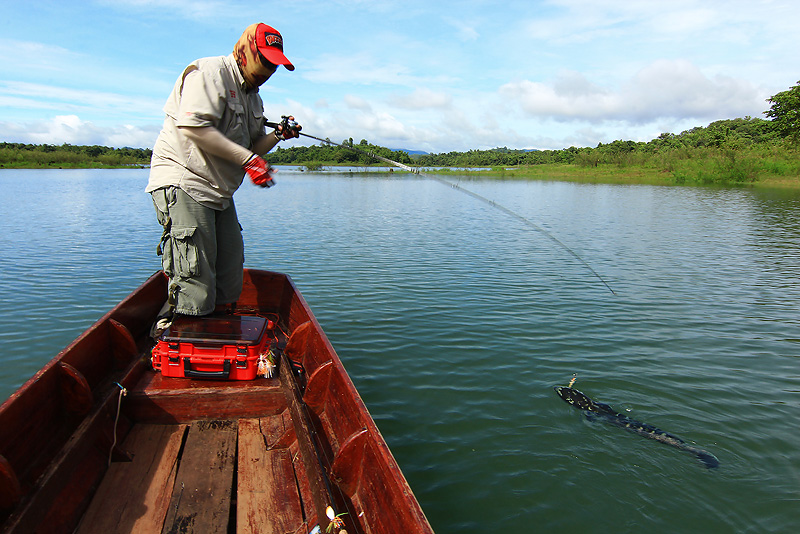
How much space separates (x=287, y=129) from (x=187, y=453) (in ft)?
8.51

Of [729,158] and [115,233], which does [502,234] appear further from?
[729,158]

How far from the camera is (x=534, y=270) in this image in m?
10.4

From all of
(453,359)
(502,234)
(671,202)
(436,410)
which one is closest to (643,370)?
(453,359)

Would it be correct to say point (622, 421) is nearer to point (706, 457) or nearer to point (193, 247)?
point (706, 457)

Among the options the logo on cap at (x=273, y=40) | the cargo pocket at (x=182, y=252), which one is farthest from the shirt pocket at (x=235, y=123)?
the cargo pocket at (x=182, y=252)

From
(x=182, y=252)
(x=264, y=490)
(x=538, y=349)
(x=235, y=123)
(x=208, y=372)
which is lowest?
(x=538, y=349)

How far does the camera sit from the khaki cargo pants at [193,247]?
11.0ft

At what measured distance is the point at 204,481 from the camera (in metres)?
2.66

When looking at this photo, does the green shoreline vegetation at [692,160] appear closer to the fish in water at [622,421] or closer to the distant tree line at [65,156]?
the distant tree line at [65,156]

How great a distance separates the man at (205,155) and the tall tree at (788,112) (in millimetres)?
61413

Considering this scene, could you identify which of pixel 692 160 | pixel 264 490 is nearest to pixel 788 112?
pixel 692 160

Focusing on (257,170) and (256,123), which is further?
(256,123)

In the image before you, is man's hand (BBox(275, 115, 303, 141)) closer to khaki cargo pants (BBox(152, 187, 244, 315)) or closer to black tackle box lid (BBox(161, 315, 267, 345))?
khaki cargo pants (BBox(152, 187, 244, 315))

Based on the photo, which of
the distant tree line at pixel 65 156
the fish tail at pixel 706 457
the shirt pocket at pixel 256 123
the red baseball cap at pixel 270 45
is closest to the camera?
the red baseball cap at pixel 270 45
